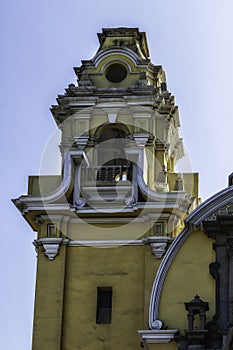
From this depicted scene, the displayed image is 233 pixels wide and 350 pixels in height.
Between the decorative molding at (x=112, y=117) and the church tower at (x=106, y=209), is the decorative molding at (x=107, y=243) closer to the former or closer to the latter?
the church tower at (x=106, y=209)

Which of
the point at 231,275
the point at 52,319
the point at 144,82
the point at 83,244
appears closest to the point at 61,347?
the point at 52,319

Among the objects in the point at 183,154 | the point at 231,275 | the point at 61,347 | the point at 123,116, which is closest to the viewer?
the point at 231,275

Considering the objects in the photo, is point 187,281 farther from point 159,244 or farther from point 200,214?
point 159,244

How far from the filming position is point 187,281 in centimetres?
3077

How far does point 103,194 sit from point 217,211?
4.50m

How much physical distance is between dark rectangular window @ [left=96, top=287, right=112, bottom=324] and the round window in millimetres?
6588

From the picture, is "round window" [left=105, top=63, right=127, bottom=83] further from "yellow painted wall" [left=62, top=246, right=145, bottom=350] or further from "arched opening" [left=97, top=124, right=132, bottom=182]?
"yellow painted wall" [left=62, top=246, right=145, bottom=350]

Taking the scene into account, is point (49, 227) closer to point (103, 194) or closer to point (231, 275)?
point (103, 194)

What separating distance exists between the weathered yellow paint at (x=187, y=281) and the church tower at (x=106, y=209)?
2299 mm

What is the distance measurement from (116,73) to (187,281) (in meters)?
8.64

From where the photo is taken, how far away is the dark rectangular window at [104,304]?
110 ft

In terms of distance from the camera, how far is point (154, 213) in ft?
112

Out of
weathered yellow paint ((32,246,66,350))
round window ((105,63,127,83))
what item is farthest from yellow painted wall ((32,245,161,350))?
round window ((105,63,127,83))

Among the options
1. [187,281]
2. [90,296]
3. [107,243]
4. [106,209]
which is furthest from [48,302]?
[187,281]
